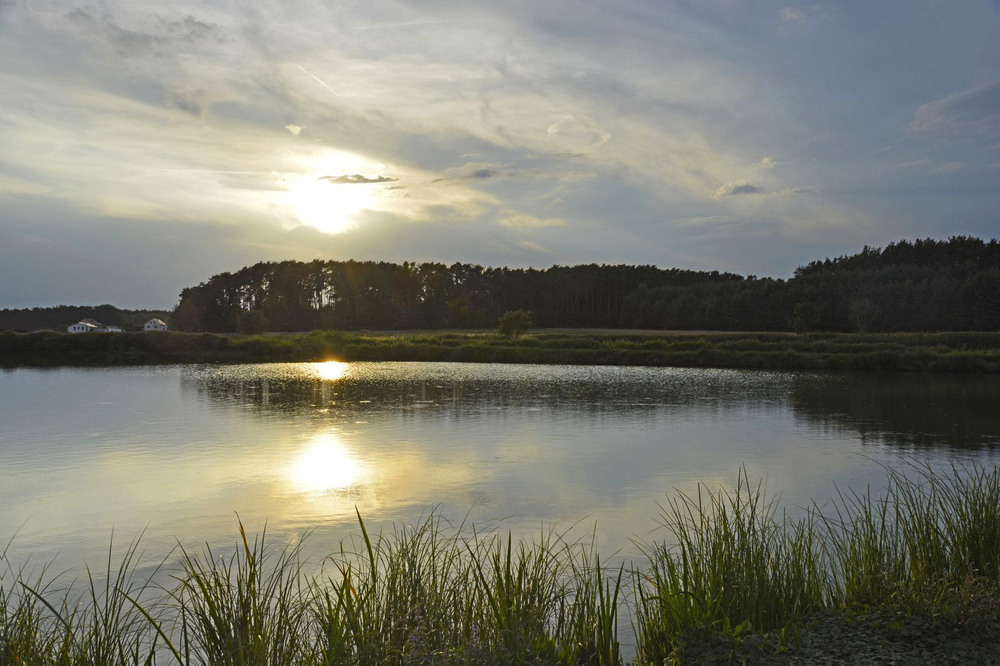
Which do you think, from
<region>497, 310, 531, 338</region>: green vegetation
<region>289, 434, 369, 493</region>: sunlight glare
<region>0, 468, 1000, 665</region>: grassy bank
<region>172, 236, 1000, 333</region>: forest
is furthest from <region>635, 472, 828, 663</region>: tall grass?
<region>172, 236, 1000, 333</region>: forest

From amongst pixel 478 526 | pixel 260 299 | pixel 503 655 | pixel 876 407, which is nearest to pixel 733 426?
pixel 876 407

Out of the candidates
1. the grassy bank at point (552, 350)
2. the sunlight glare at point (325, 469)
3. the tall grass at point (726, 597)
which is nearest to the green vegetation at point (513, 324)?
the grassy bank at point (552, 350)

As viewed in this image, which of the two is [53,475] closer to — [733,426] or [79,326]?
[733,426]

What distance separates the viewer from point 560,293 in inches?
3467

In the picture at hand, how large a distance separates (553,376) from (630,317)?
175 ft

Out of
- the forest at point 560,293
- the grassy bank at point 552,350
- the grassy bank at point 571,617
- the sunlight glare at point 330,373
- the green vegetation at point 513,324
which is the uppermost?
the forest at point 560,293

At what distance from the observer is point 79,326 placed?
95.4 meters

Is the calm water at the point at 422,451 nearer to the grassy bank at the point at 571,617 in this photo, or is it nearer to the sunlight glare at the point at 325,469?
the sunlight glare at the point at 325,469

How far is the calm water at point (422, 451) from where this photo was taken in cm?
806

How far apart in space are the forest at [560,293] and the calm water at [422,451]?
42439 millimetres

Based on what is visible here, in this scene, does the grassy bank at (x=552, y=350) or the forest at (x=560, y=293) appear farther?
the forest at (x=560, y=293)

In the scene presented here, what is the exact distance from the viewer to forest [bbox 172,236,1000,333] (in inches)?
2552

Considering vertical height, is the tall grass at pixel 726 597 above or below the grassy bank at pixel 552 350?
below

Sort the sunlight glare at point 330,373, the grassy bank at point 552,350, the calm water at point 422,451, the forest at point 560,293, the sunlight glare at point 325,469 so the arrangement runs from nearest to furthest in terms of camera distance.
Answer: the calm water at point 422,451 < the sunlight glare at point 325,469 < the sunlight glare at point 330,373 < the grassy bank at point 552,350 < the forest at point 560,293
